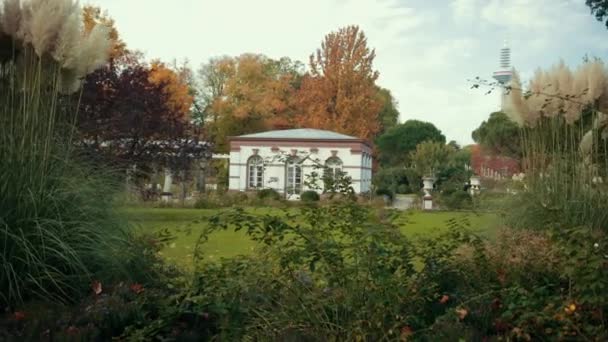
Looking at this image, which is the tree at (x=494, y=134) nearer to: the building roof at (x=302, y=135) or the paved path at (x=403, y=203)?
the paved path at (x=403, y=203)

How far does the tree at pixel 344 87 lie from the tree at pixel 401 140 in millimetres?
16340

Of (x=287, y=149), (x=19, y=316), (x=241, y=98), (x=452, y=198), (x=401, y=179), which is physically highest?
(x=241, y=98)

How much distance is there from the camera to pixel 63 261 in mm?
3246

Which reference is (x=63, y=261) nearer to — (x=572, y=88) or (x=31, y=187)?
(x=31, y=187)

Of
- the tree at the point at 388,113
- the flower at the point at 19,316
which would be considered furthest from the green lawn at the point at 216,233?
the tree at the point at 388,113

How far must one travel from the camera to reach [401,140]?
160ft

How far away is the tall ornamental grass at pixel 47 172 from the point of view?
3143 millimetres

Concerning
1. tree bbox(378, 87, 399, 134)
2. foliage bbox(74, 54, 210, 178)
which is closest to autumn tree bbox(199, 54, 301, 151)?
tree bbox(378, 87, 399, 134)

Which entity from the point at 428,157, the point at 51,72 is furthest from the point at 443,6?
the point at 428,157

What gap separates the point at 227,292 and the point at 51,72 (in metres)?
2.09

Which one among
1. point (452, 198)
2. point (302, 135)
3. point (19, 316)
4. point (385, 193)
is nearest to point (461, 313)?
point (19, 316)

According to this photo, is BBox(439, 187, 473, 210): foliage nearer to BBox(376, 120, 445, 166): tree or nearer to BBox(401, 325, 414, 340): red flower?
BBox(401, 325, 414, 340): red flower

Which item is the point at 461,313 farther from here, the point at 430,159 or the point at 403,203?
the point at 430,159

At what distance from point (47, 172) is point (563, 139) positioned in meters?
4.57
